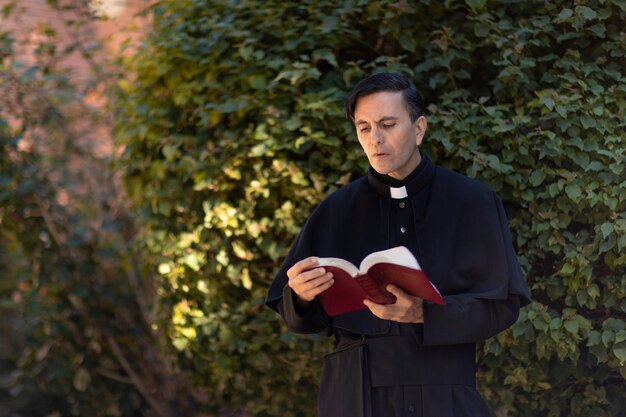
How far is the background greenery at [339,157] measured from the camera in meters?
3.45

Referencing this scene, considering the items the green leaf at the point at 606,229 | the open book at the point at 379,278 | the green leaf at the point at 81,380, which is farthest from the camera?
the green leaf at the point at 81,380

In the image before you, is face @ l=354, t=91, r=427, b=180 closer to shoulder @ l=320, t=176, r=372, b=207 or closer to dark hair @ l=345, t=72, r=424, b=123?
dark hair @ l=345, t=72, r=424, b=123

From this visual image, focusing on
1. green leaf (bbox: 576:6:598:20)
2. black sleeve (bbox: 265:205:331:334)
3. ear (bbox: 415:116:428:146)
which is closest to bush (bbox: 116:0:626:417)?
green leaf (bbox: 576:6:598:20)

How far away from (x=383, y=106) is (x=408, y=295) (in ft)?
2.06

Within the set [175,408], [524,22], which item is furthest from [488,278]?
[175,408]

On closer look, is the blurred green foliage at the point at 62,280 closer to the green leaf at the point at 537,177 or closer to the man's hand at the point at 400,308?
the green leaf at the point at 537,177

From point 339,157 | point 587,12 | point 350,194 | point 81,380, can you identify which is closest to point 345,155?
point 339,157

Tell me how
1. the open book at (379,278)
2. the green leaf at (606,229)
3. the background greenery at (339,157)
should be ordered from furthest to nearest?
1. the background greenery at (339,157)
2. the green leaf at (606,229)
3. the open book at (379,278)

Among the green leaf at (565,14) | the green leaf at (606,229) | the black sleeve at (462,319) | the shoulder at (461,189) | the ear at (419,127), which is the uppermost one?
the ear at (419,127)

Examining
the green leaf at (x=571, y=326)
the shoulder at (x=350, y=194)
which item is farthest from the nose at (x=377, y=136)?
the green leaf at (x=571, y=326)

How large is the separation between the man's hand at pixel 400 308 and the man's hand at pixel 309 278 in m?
0.13

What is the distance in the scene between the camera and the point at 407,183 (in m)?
2.82

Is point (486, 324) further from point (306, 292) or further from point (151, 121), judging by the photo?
point (151, 121)

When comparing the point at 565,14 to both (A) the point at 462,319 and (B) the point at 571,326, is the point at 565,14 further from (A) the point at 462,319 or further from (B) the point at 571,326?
(A) the point at 462,319
